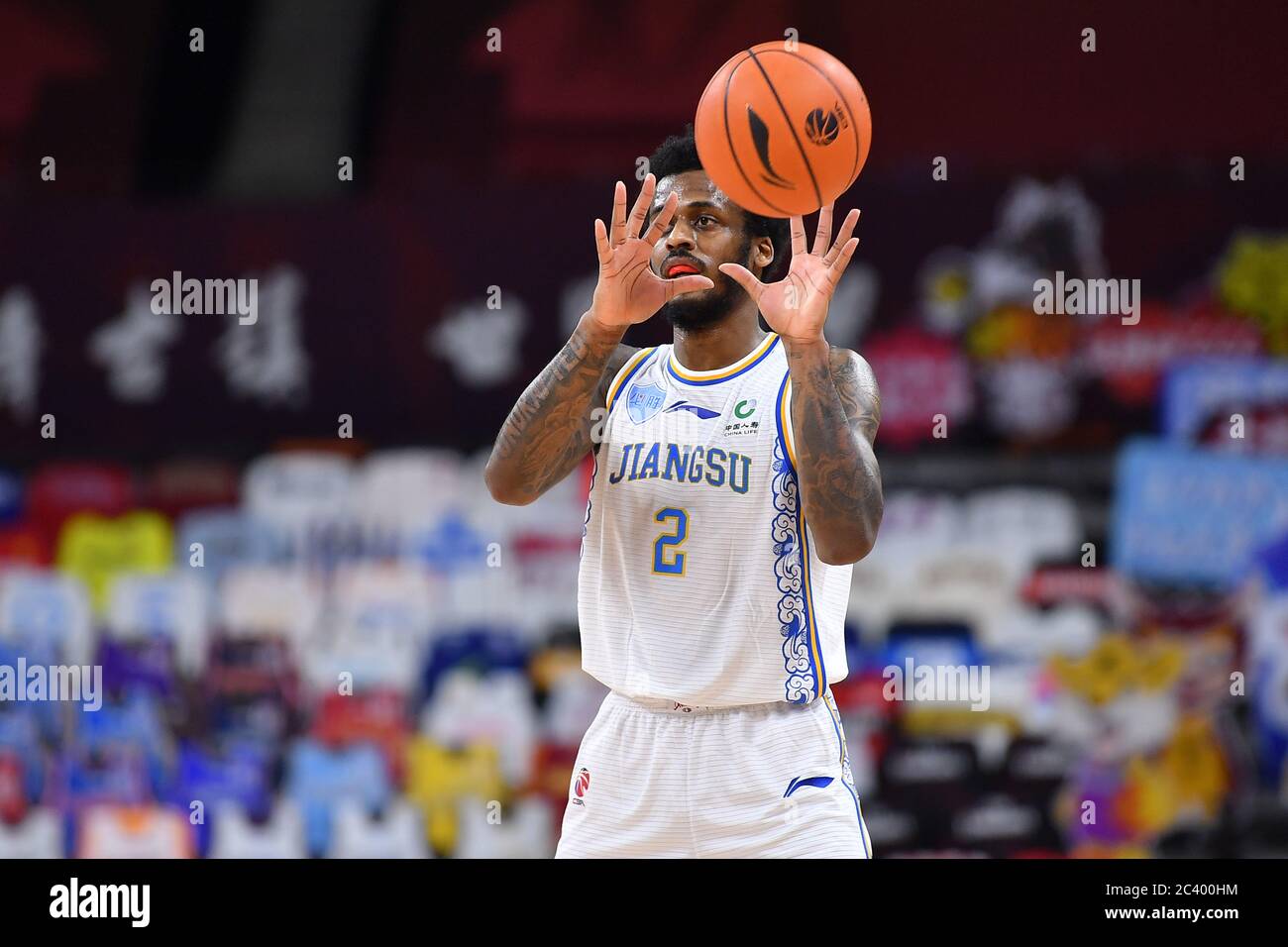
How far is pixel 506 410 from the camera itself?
7.06 m

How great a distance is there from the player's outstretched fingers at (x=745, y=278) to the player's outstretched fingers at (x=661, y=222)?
0.15 m

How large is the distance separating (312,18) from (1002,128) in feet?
9.97

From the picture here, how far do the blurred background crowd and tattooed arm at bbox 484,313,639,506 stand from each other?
3.32 metres

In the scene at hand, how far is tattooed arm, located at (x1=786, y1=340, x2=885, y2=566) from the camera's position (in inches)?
129

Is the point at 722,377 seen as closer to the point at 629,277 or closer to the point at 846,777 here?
the point at 629,277

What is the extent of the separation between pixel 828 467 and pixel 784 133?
77 centimetres

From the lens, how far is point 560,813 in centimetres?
677
